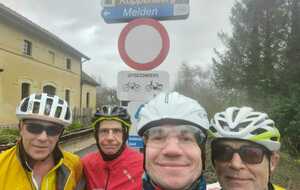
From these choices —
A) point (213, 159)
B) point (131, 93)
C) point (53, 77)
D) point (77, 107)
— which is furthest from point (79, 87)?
point (213, 159)

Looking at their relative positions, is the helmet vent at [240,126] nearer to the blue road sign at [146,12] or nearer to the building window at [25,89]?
the blue road sign at [146,12]

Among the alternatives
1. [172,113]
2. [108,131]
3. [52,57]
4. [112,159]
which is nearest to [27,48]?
[52,57]

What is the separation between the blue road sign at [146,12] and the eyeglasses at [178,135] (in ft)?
9.91

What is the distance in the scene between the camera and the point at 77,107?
132ft

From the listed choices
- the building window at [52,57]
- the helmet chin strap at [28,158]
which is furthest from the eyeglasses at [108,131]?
the building window at [52,57]

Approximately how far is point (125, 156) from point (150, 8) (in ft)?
6.59

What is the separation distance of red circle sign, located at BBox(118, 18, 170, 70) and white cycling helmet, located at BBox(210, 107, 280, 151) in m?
2.50

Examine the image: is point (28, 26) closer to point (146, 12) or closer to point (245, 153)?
point (146, 12)

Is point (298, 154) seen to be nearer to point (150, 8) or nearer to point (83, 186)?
point (150, 8)

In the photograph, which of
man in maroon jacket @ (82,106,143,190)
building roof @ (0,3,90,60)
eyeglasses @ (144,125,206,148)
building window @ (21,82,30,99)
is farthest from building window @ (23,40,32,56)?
eyeglasses @ (144,125,206,148)

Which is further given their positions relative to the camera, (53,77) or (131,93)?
(53,77)

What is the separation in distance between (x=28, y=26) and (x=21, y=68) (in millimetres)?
2885

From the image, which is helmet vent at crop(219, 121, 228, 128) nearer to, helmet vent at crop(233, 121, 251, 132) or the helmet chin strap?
helmet vent at crop(233, 121, 251, 132)

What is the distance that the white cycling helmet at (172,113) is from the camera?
2.08 m
